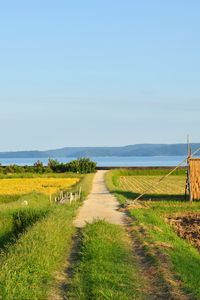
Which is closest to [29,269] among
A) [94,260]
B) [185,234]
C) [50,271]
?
[50,271]

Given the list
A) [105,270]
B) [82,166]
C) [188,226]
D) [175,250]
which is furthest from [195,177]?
[82,166]

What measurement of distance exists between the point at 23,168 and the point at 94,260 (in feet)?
218

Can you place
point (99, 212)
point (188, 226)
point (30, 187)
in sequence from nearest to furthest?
point (188, 226), point (99, 212), point (30, 187)

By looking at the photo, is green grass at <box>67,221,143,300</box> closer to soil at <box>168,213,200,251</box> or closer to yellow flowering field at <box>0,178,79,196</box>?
soil at <box>168,213,200,251</box>

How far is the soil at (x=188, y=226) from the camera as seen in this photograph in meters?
18.2

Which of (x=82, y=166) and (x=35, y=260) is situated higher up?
(x=82, y=166)

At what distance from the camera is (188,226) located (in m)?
21.6

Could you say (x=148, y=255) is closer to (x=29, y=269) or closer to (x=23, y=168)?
(x=29, y=269)

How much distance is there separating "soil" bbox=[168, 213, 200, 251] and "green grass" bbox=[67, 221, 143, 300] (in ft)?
10.2

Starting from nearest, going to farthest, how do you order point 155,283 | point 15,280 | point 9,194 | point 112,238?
point 15,280 → point 155,283 → point 112,238 → point 9,194

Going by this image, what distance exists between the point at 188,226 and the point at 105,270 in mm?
11092

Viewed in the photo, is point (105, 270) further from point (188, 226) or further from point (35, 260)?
point (188, 226)

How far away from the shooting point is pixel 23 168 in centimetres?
7762

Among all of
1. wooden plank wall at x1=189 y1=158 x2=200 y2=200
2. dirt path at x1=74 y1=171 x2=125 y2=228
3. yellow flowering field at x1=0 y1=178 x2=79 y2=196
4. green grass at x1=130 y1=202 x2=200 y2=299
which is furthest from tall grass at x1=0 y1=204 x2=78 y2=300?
yellow flowering field at x1=0 y1=178 x2=79 y2=196
